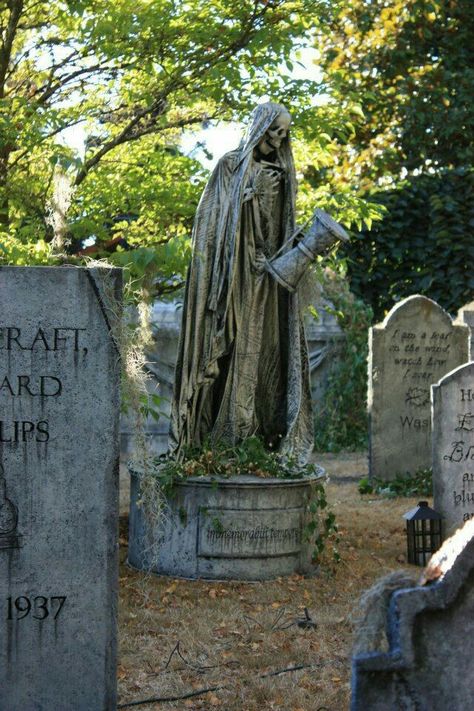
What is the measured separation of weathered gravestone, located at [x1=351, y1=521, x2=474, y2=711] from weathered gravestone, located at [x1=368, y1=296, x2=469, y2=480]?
8024 millimetres

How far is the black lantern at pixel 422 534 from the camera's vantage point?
720cm

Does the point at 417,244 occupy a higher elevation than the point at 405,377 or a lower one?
higher

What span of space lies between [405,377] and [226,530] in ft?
15.4

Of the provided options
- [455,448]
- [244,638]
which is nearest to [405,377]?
[455,448]

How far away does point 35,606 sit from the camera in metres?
4.04

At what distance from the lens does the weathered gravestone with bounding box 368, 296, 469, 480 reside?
1072 centimetres

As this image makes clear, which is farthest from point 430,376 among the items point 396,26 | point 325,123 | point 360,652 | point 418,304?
point 396,26

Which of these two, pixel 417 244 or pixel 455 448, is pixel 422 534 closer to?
pixel 455 448

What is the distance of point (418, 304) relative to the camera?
423 inches

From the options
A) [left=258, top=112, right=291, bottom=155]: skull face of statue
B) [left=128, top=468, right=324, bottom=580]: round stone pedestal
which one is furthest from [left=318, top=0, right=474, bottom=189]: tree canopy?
[left=128, top=468, right=324, bottom=580]: round stone pedestal

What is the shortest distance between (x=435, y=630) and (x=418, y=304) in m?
8.27

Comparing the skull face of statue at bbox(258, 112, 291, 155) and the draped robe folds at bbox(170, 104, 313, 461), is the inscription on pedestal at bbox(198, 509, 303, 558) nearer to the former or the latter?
the draped robe folds at bbox(170, 104, 313, 461)

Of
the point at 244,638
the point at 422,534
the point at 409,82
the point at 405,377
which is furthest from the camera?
the point at 409,82

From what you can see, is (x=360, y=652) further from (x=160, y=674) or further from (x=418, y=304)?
(x=418, y=304)
